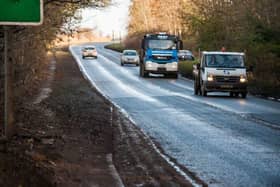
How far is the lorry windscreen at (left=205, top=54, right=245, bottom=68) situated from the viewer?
110 feet

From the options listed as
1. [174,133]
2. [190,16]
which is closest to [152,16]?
[190,16]

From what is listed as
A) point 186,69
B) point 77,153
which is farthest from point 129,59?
point 77,153

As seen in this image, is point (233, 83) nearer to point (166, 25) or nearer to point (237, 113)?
point (237, 113)

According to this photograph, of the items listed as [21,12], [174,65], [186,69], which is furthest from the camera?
[186,69]

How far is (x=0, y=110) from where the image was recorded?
50.6 feet

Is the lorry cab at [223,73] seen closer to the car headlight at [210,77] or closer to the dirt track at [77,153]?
the car headlight at [210,77]

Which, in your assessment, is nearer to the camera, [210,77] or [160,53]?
[210,77]

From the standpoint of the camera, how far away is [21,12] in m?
11.2

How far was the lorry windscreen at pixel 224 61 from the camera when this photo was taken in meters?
33.7

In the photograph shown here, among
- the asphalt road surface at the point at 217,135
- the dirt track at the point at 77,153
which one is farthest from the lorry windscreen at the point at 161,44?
the dirt track at the point at 77,153

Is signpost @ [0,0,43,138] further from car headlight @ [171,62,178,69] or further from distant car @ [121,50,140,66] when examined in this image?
distant car @ [121,50,140,66]

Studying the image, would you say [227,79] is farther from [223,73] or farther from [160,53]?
[160,53]

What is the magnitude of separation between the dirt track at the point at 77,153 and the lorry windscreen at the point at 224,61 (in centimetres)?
1317

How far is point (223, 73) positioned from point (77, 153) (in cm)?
2058
